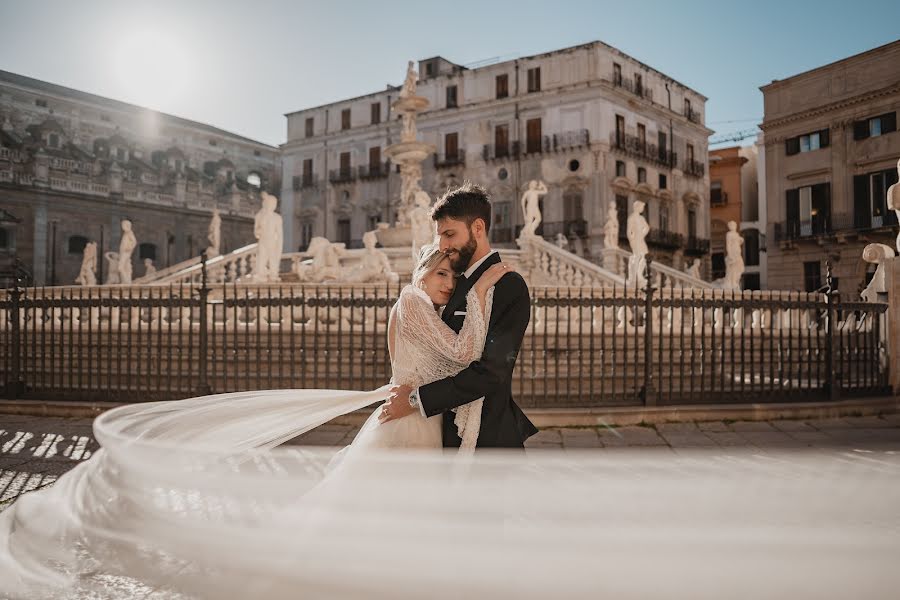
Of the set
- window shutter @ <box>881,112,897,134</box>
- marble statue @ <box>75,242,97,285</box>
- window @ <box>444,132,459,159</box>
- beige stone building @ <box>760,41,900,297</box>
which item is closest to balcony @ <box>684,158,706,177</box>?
beige stone building @ <box>760,41,900,297</box>

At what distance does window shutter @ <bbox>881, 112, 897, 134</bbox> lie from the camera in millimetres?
26625

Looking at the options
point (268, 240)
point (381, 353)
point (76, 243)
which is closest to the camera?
point (381, 353)

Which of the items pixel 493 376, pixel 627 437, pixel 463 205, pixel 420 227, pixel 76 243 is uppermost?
pixel 76 243

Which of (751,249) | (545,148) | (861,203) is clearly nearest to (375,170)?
(545,148)

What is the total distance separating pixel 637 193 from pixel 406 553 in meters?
39.0

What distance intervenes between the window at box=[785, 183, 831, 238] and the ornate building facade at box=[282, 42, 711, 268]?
8.74 m

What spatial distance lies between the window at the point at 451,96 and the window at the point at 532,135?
541 cm

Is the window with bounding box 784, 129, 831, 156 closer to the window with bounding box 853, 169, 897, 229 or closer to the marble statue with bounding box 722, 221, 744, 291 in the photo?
the window with bounding box 853, 169, 897, 229

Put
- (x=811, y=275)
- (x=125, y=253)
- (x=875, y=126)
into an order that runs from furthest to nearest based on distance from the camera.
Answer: (x=811, y=275) → (x=875, y=126) → (x=125, y=253)

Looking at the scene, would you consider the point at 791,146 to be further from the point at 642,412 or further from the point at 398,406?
the point at 398,406

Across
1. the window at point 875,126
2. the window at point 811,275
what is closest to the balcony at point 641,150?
the window at point 811,275

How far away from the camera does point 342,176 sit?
45719 mm

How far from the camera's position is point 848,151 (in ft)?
92.3

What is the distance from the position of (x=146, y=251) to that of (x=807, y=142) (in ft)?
125
